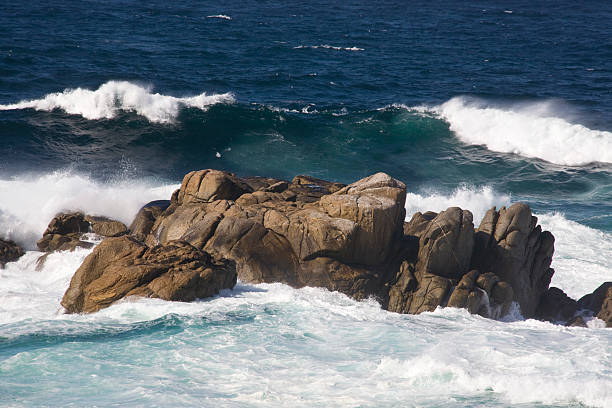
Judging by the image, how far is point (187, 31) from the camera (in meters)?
56.3

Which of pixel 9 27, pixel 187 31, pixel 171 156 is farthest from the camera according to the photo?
pixel 187 31

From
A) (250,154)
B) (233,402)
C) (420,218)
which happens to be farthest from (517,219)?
(250,154)

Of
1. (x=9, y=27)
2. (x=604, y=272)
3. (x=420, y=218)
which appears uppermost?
(x=9, y=27)

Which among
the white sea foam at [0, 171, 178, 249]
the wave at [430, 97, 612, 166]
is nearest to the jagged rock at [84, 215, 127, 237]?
the white sea foam at [0, 171, 178, 249]

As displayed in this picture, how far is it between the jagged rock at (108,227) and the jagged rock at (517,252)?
11.1 m

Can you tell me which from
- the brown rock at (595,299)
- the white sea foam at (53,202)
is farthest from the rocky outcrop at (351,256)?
the white sea foam at (53,202)

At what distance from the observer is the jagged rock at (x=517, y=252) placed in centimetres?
2033

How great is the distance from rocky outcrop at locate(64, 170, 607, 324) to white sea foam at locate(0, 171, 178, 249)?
4240 millimetres

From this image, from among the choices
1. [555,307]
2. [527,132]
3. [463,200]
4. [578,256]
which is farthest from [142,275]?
[527,132]

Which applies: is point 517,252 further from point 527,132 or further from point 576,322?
point 527,132

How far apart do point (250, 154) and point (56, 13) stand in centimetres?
3009

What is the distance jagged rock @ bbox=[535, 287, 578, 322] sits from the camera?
2089cm

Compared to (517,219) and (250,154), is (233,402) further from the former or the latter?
(250,154)

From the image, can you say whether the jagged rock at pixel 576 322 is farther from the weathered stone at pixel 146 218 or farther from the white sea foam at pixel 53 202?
the white sea foam at pixel 53 202
